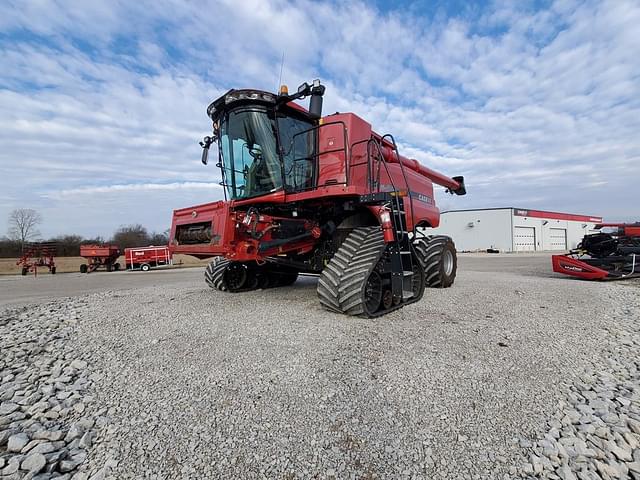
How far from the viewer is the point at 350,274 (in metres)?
5.15

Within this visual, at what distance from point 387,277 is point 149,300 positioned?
4975mm

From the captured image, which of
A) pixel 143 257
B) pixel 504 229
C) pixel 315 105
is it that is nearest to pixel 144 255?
pixel 143 257

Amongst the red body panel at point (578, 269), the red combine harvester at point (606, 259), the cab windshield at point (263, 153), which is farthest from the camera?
the red combine harvester at point (606, 259)

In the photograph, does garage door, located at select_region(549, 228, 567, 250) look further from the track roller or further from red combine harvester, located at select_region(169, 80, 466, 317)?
red combine harvester, located at select_region(169, 80, 466, 317)

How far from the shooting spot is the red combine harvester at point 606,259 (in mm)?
10523

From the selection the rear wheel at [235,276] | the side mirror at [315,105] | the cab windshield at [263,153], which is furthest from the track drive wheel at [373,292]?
the rear wheel at [235,276]

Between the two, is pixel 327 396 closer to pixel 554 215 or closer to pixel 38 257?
pixel 38 257

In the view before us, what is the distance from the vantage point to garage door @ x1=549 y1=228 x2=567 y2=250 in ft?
159

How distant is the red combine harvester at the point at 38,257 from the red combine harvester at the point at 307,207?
24.3 meters

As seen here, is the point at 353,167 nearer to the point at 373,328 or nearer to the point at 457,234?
the point at 373,328

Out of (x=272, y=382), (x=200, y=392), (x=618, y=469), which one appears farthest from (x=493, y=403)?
(x=200, y=392)

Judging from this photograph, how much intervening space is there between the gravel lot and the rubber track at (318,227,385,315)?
0.25m

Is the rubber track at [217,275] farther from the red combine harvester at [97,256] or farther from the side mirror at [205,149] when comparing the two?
the red combine harvester at [97,256]

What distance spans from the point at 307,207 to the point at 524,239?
4453 cm
